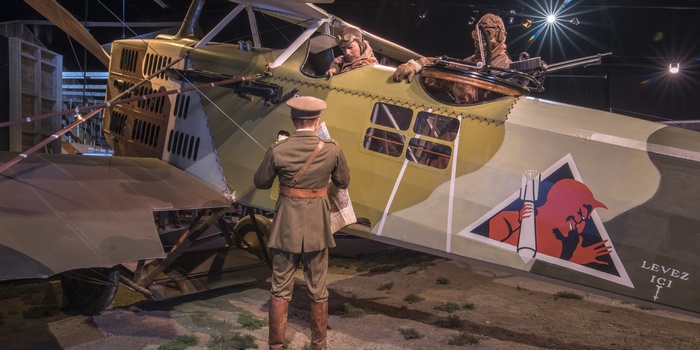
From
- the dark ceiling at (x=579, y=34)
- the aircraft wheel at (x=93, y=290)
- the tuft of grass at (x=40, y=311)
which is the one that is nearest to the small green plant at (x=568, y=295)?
the aircraft wheel at (x=93, y=290)

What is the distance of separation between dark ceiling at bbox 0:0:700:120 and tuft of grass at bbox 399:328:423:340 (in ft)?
26.8

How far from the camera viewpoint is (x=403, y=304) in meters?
7.28

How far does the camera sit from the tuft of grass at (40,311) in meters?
6.33

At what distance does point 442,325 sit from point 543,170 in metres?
2.30

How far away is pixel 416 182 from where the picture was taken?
519cm

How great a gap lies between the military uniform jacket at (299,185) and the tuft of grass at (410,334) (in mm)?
1655

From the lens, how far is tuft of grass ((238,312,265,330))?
5.93 meters

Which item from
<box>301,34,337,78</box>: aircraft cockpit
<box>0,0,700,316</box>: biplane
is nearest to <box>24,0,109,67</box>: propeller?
<box>0,0,700,316</box>: biplane

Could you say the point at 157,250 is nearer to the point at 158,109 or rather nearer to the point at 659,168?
the point at 158,109

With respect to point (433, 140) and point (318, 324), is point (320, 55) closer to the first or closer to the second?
point (433, 140)

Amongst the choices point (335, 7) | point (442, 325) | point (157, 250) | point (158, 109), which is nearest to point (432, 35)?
point (335, 7)

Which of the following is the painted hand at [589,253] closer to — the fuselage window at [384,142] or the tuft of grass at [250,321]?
the fuselage window at [384,142]

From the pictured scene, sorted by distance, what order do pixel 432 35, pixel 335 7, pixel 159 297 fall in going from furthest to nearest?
pixel 335 7, pixel 432 35, pixel 159 297

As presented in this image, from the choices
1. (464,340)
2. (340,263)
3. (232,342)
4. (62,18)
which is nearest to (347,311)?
(464,340)
